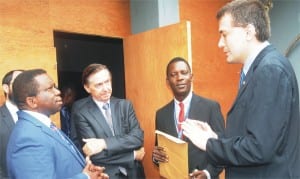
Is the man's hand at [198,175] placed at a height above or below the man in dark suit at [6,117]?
below

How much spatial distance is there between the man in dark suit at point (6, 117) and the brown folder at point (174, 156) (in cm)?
95

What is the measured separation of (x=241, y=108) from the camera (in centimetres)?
133

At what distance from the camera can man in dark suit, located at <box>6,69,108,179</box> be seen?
5.12 feet

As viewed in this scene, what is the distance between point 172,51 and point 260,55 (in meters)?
1.47

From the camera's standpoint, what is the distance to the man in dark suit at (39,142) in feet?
5.12

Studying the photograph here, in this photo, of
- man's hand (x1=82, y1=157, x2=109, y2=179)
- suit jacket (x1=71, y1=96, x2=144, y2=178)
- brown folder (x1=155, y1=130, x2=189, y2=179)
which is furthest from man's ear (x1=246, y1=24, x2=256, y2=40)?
suit jacket (x1=71, y1=96, x2=144, y2=178)

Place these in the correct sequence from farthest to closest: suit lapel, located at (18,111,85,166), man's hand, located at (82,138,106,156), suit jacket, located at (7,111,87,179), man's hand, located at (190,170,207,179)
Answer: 1. man's hand, located at (82,138,106,156)
2. man's hand, located at (190,170,207,179)
3. suit lapel, located at (18,111,85,166)
4. suit jacket, located at (7,111,87,179)

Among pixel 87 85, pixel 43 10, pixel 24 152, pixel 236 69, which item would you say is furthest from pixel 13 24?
pixel 236 69

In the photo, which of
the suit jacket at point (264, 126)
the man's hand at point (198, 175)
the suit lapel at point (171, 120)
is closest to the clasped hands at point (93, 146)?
the suit lapel at point (171, 120)

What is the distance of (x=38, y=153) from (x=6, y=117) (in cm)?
88

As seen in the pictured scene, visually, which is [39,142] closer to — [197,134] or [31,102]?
[31,102]

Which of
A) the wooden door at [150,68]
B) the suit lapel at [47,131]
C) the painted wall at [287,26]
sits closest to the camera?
the suit lapel at [47,131]

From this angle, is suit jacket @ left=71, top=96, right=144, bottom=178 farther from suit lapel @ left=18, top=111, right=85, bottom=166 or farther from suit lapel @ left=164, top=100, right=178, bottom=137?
suit lapel @ left=18, top=111, right=85, bottom=166

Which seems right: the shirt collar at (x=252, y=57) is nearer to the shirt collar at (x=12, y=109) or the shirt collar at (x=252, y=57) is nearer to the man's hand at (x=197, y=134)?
the man's hand at (x=197, y=134)
